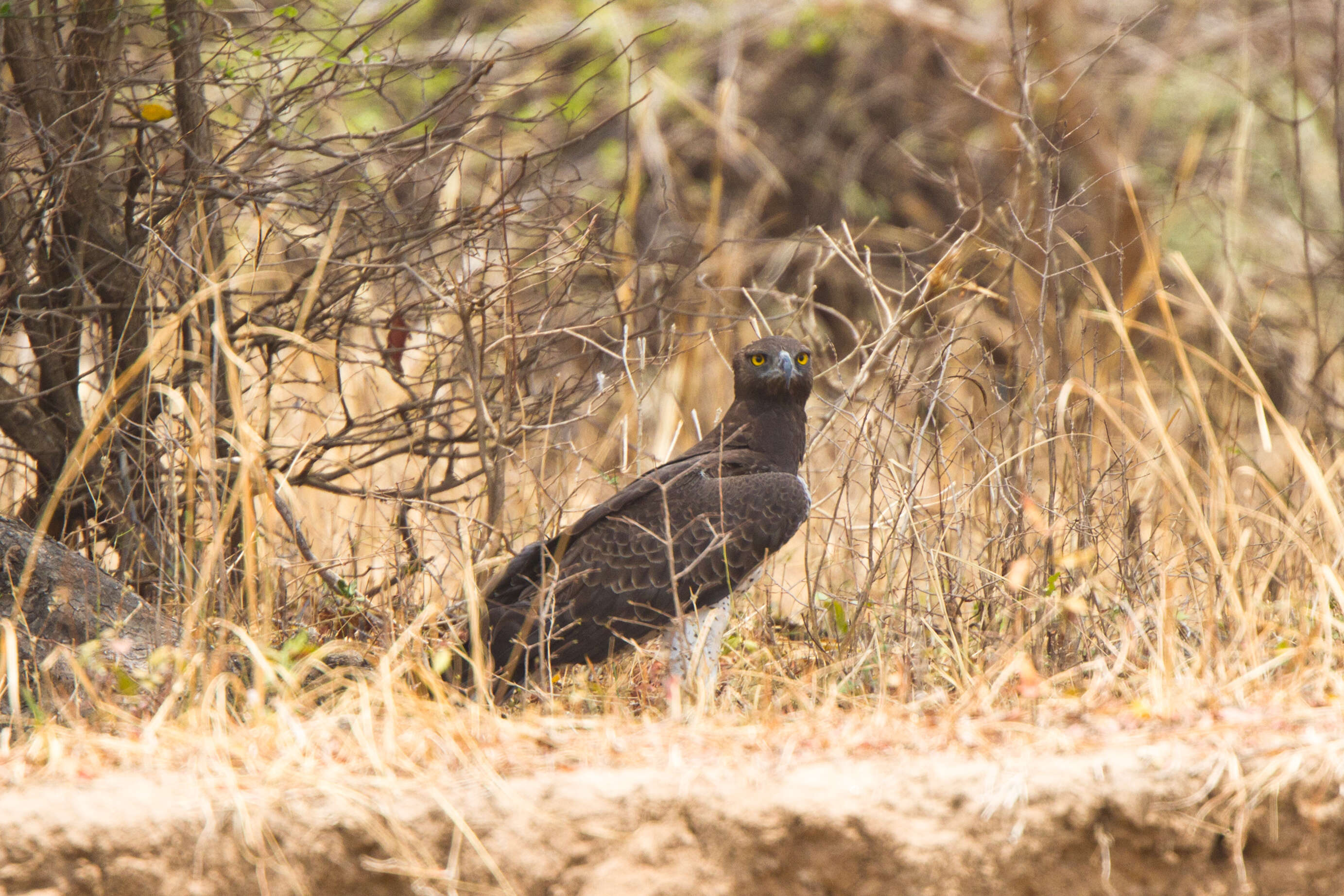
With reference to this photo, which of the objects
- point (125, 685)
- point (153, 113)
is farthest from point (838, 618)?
point (153, 113)

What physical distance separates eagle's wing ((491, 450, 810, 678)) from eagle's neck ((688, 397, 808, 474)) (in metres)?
0.20

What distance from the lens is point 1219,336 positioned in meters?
6.28

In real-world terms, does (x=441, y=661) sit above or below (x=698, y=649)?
above

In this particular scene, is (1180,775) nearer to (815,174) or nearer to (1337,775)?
(1337,775)

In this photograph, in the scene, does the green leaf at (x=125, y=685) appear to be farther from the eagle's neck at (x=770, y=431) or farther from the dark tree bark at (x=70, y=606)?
the eagle's neck at (x=770, y=431)

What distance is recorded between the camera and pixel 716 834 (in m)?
2.88

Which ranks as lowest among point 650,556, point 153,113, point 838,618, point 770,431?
point 838,618

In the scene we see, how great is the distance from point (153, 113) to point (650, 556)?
2.26 m

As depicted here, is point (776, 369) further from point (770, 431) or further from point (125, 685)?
point (125, 685)

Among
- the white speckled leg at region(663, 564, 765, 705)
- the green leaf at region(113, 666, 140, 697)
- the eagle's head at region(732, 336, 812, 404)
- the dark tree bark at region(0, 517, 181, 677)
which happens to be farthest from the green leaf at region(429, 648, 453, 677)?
the eagle's head at region(732, 336, 812, 404)

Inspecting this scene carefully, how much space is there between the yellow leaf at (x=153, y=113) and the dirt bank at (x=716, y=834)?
2363 millimetres

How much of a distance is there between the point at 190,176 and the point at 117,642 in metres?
1.66

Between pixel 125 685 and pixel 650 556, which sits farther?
pixel 650 556

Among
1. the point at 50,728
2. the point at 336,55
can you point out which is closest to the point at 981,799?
the point at 50,728
